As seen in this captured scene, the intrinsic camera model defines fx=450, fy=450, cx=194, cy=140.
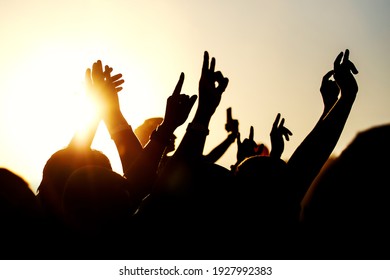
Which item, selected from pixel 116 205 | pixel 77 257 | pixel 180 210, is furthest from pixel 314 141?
pixel 77 257

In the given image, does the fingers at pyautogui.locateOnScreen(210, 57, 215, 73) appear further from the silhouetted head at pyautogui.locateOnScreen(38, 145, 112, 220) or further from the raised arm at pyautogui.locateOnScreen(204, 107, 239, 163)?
the raised arm at pyautogui.locateOnScreen(204, 107, 239, 163)

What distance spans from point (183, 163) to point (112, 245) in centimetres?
65

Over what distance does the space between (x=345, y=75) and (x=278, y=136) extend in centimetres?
106

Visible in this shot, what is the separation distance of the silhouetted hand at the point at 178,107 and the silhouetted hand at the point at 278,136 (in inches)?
48.7

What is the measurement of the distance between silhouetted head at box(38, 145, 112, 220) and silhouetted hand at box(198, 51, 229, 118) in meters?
0.84

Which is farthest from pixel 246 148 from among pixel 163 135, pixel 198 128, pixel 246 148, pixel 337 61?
pixel 198 128

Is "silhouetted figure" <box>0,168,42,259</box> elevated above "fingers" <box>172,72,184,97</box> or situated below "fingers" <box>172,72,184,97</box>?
below

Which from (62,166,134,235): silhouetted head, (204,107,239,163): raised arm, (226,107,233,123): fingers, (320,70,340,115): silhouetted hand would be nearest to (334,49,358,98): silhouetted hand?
(320,70,340,115): silhouetted hand

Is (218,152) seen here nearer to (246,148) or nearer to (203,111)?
(246,148)

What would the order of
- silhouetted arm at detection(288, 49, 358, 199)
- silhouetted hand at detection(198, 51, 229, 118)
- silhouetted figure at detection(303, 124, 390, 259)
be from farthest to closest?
silhouetted hand at detection(198, 51, 229, 118)
silhouetted arm at detection(288, 49, 358, 199)
silhouetted figure at detection(303, 124, 390, 259)

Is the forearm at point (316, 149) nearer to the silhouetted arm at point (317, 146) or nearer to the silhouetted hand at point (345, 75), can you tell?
the silhouetted arm at point (317, 146)

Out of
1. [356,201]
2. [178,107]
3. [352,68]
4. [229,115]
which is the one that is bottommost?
[356,201]

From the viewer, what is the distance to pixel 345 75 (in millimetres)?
3527

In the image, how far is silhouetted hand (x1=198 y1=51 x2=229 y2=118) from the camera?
10.7 feet
